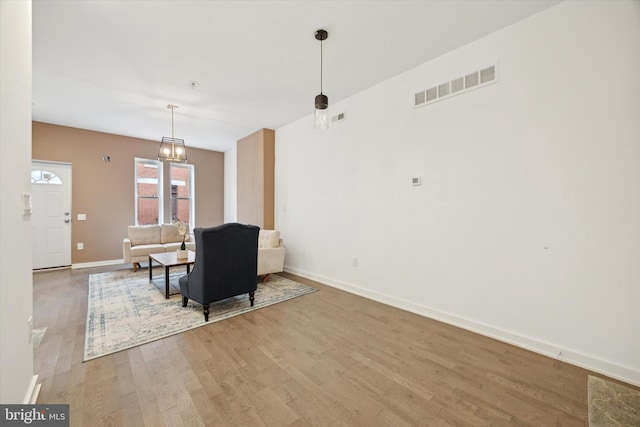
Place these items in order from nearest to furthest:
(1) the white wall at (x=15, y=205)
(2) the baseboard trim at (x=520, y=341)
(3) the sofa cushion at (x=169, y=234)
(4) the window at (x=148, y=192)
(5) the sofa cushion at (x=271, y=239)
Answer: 1. (1) the white wall at (x=15, y=205)
2. (2) the baseboard trim at (x=520, y=341)
3. (5) the sofa cushion at (x=271, y=239)
4. (3) the sofa cushion at (x=169, y=234)
5. (4) the window at (x=148, y=192)

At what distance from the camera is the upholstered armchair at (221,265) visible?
291 centimetres

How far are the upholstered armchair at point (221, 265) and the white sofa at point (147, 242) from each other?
90.2 inches

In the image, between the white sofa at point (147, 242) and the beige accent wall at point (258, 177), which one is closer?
the white sofa at point (147, 242)

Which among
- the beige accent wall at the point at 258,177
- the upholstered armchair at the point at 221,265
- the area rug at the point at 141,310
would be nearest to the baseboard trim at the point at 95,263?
the area rug at the point at 141,310

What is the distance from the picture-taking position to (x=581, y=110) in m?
2.18

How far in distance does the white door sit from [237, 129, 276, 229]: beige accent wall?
357cm

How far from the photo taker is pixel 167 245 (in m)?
5.61

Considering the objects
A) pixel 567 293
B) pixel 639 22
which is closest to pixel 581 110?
pixel 639 22

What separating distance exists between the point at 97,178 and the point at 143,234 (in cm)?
170

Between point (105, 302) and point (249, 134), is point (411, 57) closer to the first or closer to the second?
point (249, 134)

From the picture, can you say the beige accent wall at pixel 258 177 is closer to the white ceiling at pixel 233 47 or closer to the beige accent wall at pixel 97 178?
the white ceiling at pixel 233 47

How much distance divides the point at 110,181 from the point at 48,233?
1502 mm

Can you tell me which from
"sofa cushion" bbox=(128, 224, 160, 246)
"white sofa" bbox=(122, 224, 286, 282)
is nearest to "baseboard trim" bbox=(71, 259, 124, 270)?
"white sofa" bbox=(122, 224, 286, 282)

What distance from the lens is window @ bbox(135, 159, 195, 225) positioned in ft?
21.4
